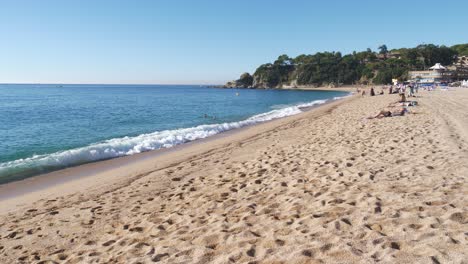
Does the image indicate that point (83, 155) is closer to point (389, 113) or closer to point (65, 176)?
point (65, 176)

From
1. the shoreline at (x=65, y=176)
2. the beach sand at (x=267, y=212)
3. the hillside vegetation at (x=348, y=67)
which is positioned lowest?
the shoreline at (x=65, y=176)

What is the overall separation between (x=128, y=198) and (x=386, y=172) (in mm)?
5398

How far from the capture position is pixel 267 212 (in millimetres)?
5234

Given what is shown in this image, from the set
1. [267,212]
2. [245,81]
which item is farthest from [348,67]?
[267,212]

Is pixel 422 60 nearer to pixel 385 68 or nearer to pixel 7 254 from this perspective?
pixel 385 68

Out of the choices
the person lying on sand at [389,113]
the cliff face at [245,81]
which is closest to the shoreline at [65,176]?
the person lying on sand at [389,113]

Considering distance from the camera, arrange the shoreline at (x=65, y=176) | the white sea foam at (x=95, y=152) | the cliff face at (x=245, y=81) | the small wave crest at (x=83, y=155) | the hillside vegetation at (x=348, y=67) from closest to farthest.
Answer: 1. the shoreline at (x=65, y=176)
2. the small wave crest at (x=83, y=155)
3. the white sea foam at (x=95, y=152)
4. the hillside vegetation at (x=348, y=67)
5. the cliff face at (x=245, y=81)

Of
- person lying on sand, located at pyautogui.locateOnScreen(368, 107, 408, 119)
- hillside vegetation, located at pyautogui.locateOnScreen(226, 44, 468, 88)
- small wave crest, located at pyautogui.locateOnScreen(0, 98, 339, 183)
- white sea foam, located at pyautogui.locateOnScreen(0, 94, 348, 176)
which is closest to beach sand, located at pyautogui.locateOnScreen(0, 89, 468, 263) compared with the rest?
small wave crest, located at pyautogui.locateOnScreen(0, 98, 339, 183)

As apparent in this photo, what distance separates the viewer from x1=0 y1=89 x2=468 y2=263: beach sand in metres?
3.88

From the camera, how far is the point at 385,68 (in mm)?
119688

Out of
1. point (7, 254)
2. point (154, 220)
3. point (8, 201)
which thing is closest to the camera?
point (7, 254)

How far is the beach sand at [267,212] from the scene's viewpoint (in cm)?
388

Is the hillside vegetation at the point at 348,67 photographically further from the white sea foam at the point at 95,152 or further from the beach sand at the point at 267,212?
the beach sand at the point at 267,212

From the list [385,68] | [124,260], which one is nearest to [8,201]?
[124,260]
